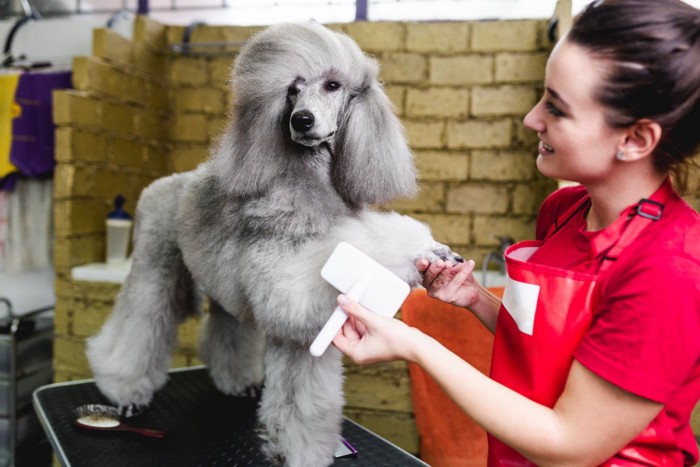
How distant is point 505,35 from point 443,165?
0.52 metres

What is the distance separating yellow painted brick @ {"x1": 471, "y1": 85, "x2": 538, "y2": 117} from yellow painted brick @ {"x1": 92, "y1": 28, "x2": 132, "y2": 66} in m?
1.30

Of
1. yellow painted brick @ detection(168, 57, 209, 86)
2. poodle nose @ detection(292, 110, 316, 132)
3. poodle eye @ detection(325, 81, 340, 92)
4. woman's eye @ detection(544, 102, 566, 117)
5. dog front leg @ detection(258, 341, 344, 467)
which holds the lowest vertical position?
dog front leg @ detection(258, 341, 344, 467)

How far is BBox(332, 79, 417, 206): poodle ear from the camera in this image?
0.85 meters

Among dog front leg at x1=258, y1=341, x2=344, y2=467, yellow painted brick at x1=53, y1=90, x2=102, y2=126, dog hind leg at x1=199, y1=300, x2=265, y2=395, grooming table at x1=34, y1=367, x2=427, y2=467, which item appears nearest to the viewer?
dog front leg at x1=258, y1=341, x2=344, y2=467

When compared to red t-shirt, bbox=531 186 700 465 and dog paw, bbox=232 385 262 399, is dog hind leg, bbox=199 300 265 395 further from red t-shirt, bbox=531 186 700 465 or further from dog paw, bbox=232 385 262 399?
red t-shirt, bbox=531 186 700 465

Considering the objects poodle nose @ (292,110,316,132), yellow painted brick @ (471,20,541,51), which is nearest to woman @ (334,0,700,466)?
poodle nose @ (292,110,316,132)

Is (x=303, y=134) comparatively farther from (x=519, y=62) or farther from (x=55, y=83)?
(x=55, y=83)

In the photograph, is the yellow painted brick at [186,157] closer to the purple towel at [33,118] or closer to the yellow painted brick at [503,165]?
the purple towel at [33,118]

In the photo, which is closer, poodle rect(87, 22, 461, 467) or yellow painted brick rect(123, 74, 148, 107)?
poodle rect(87, 22, 461, 467)

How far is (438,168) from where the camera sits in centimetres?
213

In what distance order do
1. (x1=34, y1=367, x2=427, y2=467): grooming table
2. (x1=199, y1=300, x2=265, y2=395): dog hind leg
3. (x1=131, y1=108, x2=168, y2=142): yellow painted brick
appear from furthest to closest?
(x1=131, y1=108, x2=168, y2=142): yellow painted brick < (x1=199, y1=300, x2=265, y2=395): dog hind leg < (x1=34, y1=367, x2=427, y2=467): grooming table

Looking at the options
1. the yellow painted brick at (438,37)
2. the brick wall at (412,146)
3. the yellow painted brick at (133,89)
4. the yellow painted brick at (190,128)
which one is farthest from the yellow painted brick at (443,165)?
the yellow painted brick at (133,89)

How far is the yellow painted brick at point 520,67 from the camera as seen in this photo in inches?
79.5

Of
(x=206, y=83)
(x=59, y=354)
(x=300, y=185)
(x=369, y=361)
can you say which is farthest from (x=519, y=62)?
(x=59, y=354)
